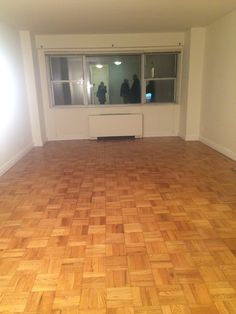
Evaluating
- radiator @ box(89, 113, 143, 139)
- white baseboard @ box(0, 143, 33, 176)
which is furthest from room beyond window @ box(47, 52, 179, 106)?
white baseboard @ box(0, 143, 33, 176)

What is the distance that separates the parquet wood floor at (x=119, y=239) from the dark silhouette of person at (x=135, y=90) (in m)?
2.59

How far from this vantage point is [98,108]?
Result: 605 centimetres

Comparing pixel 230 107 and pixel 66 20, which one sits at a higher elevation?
pixel 66 20

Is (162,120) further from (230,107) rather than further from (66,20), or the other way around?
(66,20)

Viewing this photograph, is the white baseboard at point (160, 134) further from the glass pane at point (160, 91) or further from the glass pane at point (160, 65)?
the glass pane at point (160, 65)

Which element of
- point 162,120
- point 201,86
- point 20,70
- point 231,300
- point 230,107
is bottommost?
point 231,300

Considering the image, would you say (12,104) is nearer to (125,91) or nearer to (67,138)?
(67,138)

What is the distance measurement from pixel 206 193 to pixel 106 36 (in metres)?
4.08

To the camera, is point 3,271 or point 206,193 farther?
point 206,193

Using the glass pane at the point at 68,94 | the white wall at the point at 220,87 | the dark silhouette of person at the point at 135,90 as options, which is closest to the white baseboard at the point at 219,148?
the white wall at the point at 220,87

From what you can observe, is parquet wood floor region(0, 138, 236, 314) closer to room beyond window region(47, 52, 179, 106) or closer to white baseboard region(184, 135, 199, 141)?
white baseboard region(184, 135, 199, 141)

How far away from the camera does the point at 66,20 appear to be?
4.23 metres

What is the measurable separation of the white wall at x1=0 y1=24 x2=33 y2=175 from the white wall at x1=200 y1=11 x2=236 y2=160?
353cm

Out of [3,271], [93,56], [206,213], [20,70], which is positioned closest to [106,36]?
[93,56]
